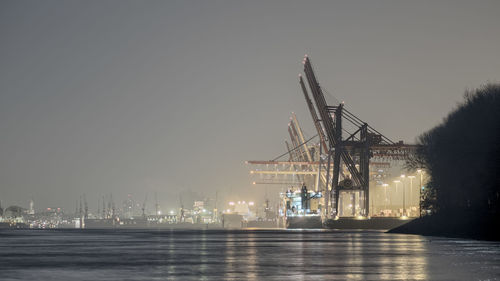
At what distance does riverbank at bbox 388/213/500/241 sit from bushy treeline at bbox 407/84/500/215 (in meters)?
1.53

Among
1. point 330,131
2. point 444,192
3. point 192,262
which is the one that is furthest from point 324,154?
point 192,262

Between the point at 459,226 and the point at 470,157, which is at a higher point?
the point at 470,157

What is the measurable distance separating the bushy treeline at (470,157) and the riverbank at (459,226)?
60.3 inches

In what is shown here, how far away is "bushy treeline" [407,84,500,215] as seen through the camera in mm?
69625

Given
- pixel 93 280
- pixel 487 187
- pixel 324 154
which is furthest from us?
pixel 324 154

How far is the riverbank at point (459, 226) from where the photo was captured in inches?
2451

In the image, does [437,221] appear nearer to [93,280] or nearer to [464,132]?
[464,132]

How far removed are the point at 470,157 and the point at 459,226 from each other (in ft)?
23.2

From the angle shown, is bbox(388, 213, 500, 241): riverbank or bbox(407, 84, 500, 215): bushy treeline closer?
bbox(388, 213, 500, 241): riverbank

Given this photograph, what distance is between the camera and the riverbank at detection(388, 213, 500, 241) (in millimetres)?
62250

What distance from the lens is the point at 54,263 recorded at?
26125 mm

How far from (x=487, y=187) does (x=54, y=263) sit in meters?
54.4

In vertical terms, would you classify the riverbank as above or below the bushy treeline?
below

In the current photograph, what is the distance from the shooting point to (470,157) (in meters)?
72.6
